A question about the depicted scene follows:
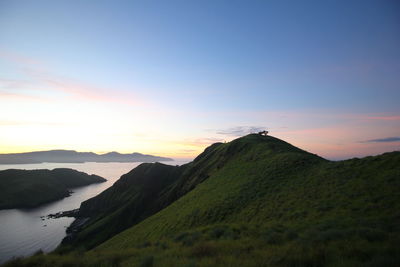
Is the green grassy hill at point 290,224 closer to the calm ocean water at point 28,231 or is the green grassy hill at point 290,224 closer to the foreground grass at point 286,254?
the foreground grass at point 286,254

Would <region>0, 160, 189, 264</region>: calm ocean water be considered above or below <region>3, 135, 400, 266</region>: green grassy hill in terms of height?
below

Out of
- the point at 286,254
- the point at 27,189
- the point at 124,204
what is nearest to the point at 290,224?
the point at 286,254

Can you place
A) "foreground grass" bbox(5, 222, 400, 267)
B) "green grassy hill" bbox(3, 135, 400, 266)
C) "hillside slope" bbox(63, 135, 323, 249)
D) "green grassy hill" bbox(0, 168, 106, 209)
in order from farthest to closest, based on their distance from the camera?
1. "green grassy hill" bbox(0, 168, 106, 209)
2. "hillside slope" bbox(63, 135, 323, 249)
3. "green grassy hill" bbox(3, 135, 400, 266)
4. "foreground grass" bbox(5, 222, 400, 267)

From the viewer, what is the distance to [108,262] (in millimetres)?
9742

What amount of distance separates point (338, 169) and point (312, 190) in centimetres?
726

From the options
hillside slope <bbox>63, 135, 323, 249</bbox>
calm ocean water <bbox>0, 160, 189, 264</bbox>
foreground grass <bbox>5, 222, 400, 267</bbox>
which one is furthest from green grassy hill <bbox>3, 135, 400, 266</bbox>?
calm ocean water <bbox>0, 160, 189, 264</bbox>

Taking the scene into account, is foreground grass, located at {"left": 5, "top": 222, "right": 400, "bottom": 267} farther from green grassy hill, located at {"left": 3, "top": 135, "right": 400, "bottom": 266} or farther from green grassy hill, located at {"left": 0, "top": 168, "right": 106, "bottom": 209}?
green grassy hill, located at {"left": 0, "top": 168, "right": 106, "bottom": 209}

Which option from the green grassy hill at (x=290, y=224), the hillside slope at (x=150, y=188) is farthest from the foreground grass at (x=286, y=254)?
the hillside slope at (x=150, y=188)

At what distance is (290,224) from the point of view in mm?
16047

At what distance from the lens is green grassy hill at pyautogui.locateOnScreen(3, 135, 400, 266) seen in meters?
7.96

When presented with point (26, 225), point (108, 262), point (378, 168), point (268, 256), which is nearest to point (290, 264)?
point (268, 256)

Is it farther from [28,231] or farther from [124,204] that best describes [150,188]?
[28,231]

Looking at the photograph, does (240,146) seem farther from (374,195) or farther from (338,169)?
(374,195)

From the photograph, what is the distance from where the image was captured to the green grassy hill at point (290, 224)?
313 inches
